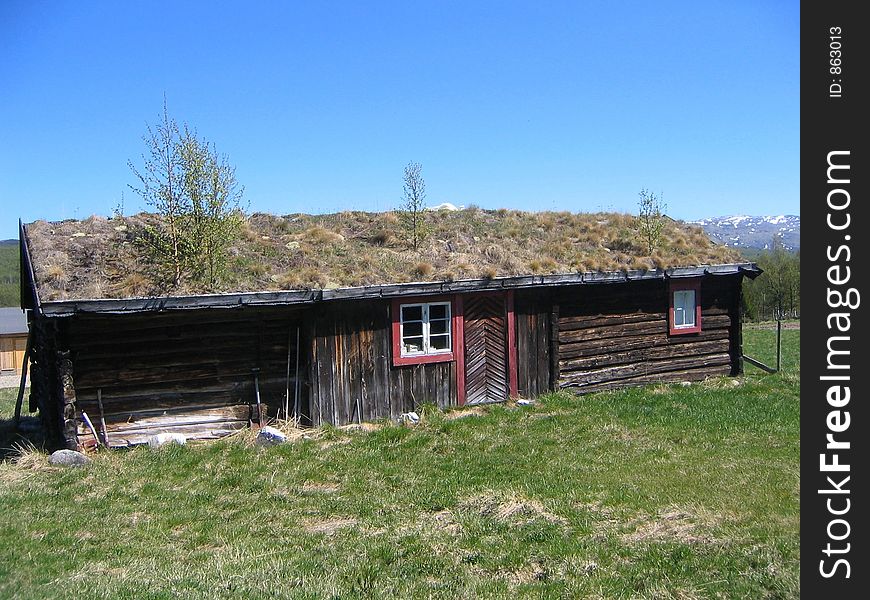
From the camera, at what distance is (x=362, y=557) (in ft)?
23.8

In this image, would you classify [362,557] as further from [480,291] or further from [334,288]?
[480,291]

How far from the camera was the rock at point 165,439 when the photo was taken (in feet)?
40.2

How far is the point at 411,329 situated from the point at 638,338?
5705mm

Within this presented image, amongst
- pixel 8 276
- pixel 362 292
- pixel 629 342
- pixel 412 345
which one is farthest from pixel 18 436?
pixel 8 276

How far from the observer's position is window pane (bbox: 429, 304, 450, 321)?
14.6 m

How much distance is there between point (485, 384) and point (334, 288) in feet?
Answer: 13.0

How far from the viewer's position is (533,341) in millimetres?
15547

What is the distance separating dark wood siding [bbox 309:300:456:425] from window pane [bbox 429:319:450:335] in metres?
0.74

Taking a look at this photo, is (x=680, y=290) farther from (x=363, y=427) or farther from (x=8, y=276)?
(x=8, y=276)

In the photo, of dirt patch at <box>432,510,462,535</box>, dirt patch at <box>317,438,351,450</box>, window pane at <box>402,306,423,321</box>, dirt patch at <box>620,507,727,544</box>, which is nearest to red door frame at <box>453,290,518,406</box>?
window pane at <box>402,306,423,321</box>

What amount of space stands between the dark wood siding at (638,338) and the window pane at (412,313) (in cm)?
333

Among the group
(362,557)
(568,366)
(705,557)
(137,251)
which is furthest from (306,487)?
(568,366)
